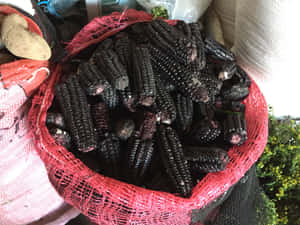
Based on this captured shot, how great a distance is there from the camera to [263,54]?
1.10 meters

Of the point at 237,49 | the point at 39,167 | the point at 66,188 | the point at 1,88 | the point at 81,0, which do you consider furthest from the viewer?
the point at 81,0

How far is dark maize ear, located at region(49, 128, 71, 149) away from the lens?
828mm

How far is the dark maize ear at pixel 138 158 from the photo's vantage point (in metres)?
0.86

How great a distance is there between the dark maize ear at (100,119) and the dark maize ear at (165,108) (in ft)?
0.67

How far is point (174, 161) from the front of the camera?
833mm

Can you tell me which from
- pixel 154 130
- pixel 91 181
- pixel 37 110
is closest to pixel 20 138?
pixel 37 110

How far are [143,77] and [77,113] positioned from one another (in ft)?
0.90

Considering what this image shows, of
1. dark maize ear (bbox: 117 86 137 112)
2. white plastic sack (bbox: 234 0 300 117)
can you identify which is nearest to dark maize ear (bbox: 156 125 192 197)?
dark maize ear (bbox: 117 86 137 112)

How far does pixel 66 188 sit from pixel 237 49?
1035 millimetres

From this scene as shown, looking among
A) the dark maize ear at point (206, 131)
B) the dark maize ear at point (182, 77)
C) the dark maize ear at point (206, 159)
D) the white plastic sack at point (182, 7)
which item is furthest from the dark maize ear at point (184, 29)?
the dark maize ear at point (206, 159)

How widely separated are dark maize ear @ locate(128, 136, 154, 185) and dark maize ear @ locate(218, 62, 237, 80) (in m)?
0.45

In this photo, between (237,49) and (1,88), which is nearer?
(1,88)

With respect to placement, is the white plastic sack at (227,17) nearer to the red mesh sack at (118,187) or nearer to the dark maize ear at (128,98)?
the red mesh sack at (118,187)

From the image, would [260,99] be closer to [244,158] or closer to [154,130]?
[244,158]
